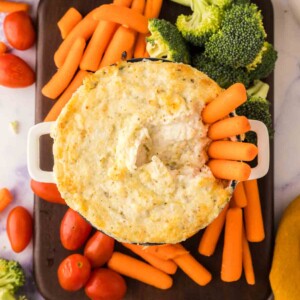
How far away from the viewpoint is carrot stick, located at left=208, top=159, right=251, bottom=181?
184 centimetres

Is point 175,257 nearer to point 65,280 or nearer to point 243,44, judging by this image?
point 65,280

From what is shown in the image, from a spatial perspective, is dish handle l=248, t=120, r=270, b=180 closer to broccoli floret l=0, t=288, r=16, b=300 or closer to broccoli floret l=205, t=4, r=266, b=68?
broccoli floret l=205, t=4, r=266, b=68

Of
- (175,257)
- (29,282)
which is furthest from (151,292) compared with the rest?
(29,282)

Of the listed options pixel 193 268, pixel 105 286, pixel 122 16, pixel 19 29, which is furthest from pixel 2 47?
pixel 193 268

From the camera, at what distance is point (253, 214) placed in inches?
90.7

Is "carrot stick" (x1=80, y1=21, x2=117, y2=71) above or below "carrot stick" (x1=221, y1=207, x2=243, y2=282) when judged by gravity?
above

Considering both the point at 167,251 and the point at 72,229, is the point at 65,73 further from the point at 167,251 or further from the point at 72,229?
the point at 167,251

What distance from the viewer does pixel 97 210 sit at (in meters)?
1.96

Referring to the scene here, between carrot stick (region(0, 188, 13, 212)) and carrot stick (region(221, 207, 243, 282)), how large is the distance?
86 centimetres

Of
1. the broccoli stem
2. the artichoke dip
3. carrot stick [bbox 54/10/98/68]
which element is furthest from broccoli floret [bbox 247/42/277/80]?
carrot stick [bbox 54/10/98/68]

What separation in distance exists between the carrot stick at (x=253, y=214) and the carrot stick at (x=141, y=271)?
1.18 feet

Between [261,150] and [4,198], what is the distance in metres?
1.02

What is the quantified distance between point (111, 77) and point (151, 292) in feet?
2.89

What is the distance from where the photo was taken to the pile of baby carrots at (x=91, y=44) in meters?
2.29
